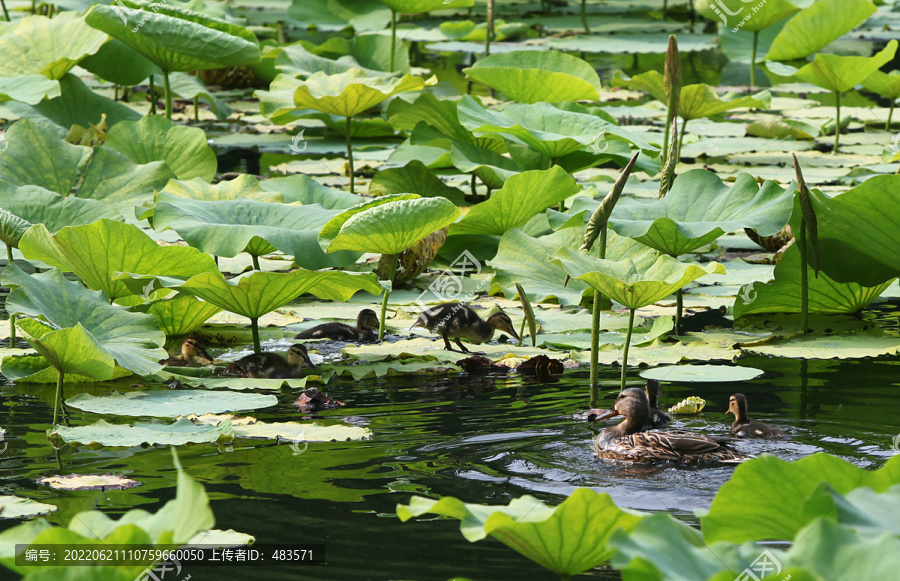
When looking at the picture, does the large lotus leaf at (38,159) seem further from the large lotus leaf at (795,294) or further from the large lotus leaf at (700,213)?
the large lotus leaf at (795,294)

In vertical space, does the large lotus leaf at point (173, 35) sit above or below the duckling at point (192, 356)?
above

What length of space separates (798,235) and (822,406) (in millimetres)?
1078

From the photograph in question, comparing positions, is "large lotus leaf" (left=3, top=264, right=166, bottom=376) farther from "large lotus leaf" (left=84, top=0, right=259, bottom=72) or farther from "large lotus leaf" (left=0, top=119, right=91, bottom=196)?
"large lotus leaf" (left=84, top=0, right=259, bottom=72)

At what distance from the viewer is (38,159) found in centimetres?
585

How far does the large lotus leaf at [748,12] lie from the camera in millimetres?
10422

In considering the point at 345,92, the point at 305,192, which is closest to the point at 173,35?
the point at 345,92

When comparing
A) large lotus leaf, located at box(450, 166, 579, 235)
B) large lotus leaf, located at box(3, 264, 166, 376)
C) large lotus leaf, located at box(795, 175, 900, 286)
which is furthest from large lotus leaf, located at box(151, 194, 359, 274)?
large lotus leaf, located at box(795, 175, 900, 286)

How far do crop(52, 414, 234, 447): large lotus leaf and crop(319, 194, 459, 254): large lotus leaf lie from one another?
3.64 feet

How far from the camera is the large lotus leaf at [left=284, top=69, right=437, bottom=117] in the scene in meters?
6.73

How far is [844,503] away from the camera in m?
1.64

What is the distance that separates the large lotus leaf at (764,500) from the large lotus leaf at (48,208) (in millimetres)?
3921

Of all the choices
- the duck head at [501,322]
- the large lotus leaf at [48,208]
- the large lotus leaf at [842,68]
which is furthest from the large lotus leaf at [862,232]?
the large lotus leaf at [842,68]

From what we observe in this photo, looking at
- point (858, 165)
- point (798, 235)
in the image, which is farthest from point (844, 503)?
point (858, 165)

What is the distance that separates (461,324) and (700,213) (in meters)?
1.21
